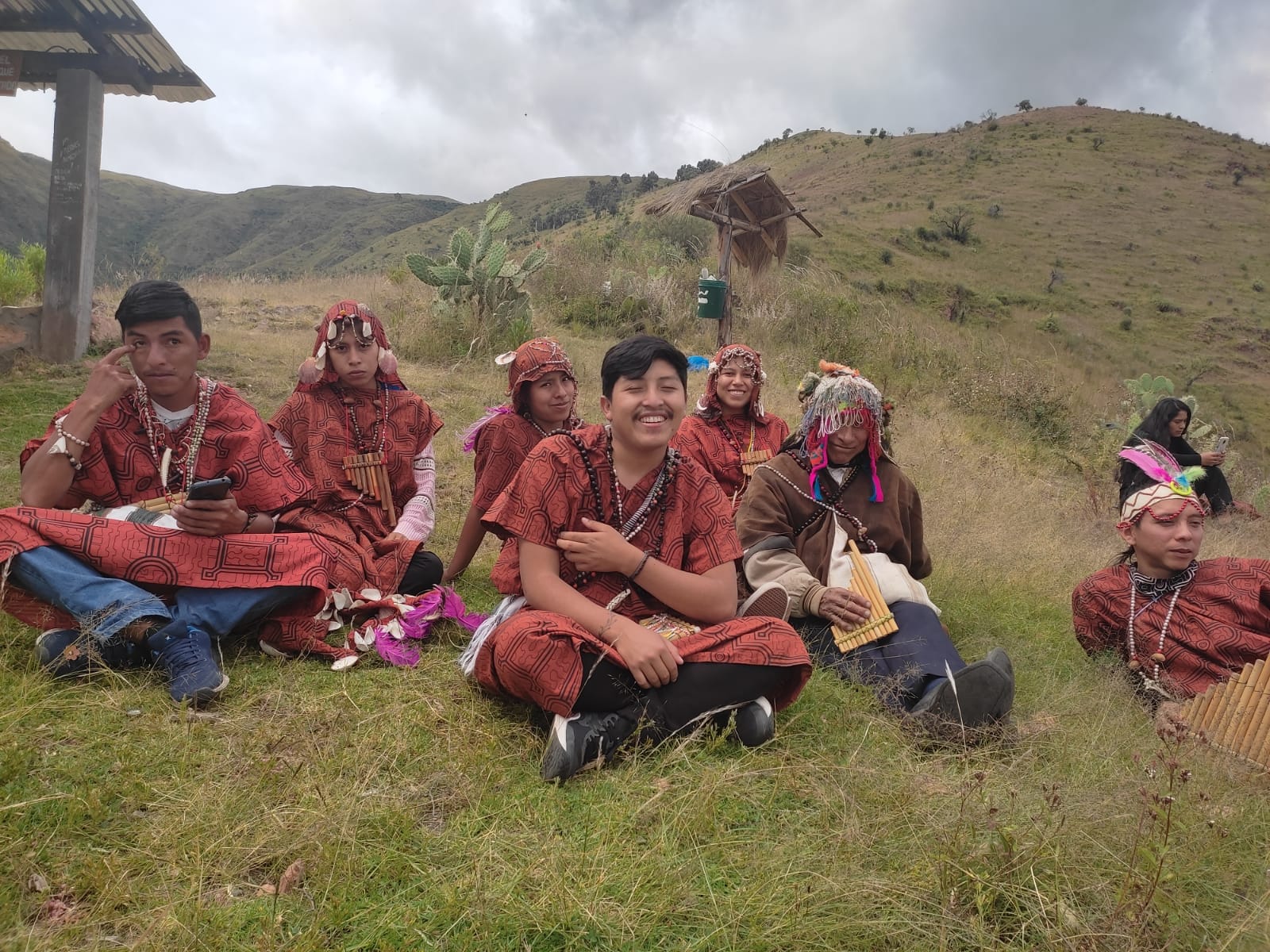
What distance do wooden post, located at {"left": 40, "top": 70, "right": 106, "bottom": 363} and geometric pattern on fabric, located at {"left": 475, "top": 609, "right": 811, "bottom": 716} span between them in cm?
756

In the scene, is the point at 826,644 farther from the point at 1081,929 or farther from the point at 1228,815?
the point at 1081,929

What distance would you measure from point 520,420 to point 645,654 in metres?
2.04

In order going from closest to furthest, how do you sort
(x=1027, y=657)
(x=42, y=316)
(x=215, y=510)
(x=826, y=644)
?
(x=215, y=510) < (x=826, y=644) < (x=1027, y=657) < (x=42, y=316)

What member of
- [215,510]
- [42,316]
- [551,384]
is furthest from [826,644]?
[42,316]

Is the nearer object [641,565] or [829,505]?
[641,565]

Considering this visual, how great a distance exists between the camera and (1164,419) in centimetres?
825

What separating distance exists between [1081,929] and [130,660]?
3087 mm

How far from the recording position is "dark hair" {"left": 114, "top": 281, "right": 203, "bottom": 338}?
3205mm

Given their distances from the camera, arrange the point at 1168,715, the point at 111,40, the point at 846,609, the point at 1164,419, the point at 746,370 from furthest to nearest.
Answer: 1. the point at 1164,419
2. the point at 111,40
3. the point at 746,370
4. the point at 846,609
5. the point at 1168,715

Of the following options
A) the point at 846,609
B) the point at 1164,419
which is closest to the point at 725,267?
the point at 1164,419

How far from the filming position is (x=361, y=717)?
292 cm

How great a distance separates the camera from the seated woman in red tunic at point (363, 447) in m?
4.04

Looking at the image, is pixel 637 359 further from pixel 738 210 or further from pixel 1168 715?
pixel 738 210

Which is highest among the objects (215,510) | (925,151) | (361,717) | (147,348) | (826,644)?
(925,151)
